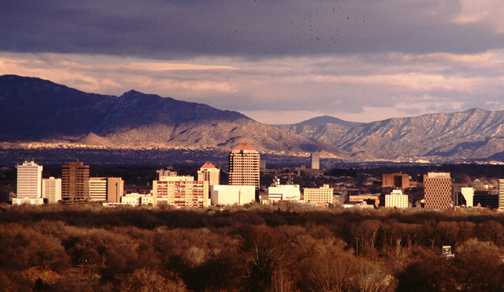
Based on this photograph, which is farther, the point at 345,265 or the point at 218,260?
the point at 218,260

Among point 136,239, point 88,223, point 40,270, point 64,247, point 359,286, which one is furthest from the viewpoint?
point 88,223

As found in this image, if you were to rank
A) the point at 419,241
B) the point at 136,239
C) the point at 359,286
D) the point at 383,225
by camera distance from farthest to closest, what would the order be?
the point at 383,225, the point at 419,241, the point at 136,239, the point at 359,286

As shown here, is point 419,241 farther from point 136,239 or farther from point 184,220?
point 184,220

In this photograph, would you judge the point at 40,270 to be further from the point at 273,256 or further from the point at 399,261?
the point at 399,261

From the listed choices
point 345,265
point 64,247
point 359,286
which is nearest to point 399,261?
point 345,265

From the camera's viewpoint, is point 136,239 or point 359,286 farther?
point 136,239

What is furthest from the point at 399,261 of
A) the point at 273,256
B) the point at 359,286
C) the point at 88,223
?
the point at 88,223
